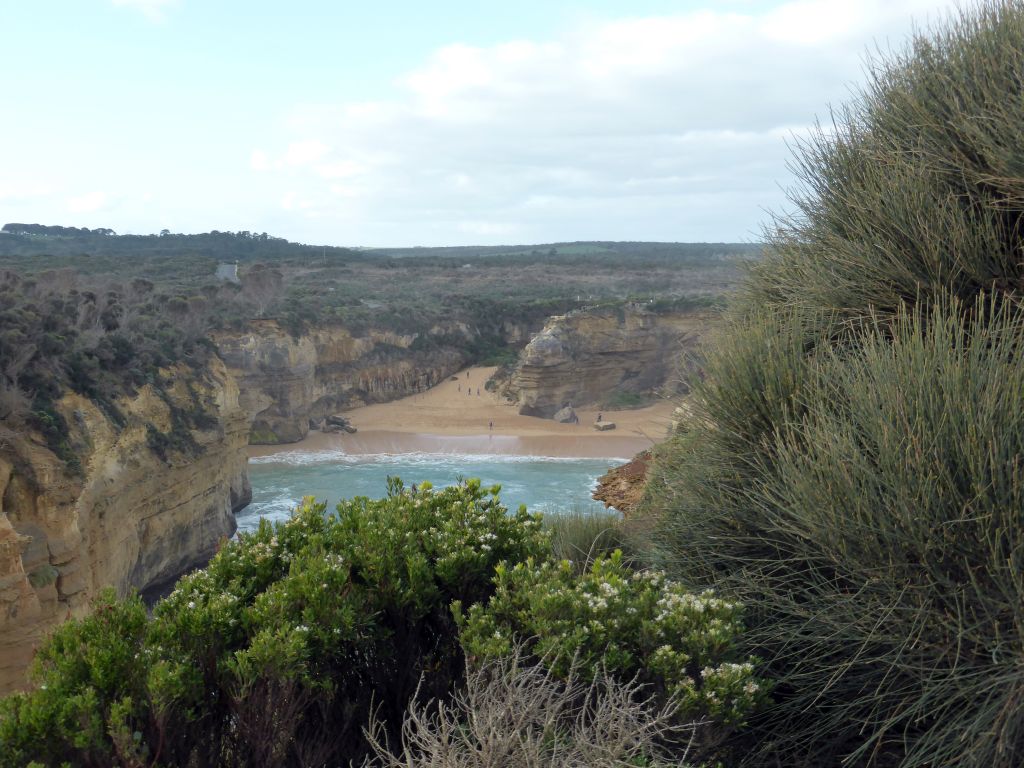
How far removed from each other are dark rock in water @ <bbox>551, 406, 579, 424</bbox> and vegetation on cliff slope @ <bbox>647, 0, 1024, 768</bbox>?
26.9 meters

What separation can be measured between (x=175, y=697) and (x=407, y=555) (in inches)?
45.6

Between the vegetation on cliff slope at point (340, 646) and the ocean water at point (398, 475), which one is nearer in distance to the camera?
the vegetation on cliff slope at point (340, 646)

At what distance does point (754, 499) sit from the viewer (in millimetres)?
3967

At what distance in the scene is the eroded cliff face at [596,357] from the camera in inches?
1316

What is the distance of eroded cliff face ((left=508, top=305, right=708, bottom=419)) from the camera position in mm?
33438

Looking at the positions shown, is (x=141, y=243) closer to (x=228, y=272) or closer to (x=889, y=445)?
(x=228, y=272)

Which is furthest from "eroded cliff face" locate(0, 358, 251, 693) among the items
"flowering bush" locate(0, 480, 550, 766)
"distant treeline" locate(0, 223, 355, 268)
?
"distant treeline" locate(0, 223, 355, 268)

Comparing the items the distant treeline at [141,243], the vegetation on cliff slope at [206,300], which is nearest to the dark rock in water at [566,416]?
the vegetation on cliff slope at [206,300]

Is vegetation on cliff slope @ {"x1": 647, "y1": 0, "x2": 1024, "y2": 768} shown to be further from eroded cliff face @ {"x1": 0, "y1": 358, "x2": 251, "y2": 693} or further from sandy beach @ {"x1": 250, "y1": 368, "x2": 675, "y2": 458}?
sandy beach @ {"x1": 250, "y1": 368, "x2": 675, "y2": 458}

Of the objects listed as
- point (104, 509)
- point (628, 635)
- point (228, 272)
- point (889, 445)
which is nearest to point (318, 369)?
point (104, 509)

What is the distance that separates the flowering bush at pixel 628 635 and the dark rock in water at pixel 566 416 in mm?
29106

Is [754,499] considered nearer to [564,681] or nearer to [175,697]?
[564,681]

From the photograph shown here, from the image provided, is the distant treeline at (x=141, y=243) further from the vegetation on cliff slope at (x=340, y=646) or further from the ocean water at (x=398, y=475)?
the vegetation on cliff slope at (x=340, y=646)

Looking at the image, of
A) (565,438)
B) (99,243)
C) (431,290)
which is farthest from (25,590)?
(99,243)
